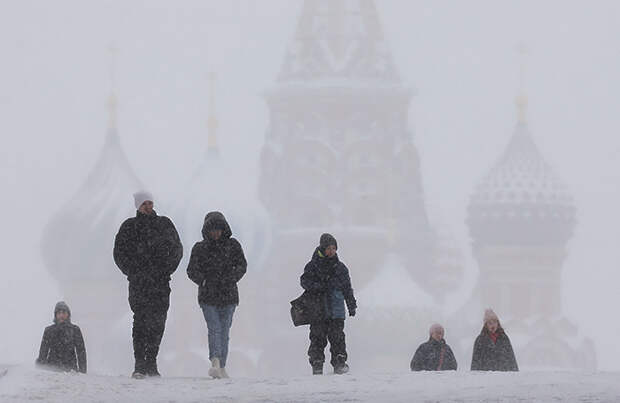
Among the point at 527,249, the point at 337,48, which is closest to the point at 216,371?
the point at 527,249

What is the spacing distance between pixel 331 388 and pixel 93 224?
96426mm

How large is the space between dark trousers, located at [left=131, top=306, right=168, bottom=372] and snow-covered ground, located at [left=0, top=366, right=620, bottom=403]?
30 cm

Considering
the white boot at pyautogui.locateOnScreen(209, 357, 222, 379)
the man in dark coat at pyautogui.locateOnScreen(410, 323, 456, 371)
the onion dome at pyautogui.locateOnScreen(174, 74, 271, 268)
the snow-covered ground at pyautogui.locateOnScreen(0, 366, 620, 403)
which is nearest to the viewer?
the snow-covered ground at pyautogui.locateOnScreen(0, 366, 620, 403)

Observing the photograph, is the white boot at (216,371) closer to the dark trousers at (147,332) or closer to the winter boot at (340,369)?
the dark trousers at (147,332)

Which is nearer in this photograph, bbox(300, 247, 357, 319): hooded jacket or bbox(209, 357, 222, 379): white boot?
bbox(209, 357, 222, 379): white boot

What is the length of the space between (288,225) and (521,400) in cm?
9421

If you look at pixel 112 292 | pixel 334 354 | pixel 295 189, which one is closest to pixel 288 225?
pixel 295 189

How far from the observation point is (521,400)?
1419 cm

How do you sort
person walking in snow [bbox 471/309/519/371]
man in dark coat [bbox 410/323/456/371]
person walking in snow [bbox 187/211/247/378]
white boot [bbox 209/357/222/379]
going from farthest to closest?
man in dark coat [bbox 410/323/456/371]
person walking in snow [bbox 471/309/519/371]
person walking in snow [bbox 187/211/247/378]
white boot [bbox 209/357/222/379]

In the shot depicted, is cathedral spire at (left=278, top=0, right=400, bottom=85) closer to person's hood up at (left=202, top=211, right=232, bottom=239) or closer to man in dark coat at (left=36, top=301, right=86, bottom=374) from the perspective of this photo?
man in dark coat at (left=36, top=301, right=86, bottom=374)

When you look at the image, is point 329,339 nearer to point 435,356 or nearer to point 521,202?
point 435,356

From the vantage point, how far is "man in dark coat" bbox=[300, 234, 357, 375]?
55.6 ft

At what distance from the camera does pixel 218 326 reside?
663 inches

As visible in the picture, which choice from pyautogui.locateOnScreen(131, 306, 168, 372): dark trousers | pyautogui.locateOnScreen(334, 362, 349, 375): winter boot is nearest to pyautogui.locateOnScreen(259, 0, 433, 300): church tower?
pyautogui.locateOnScreen(334, 362, 349, 375): winter boot
